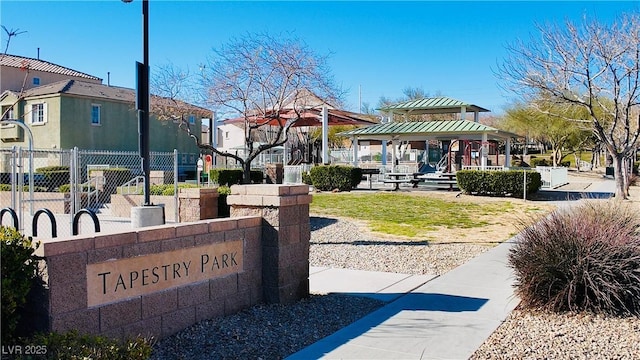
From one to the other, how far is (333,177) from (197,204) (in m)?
12.7

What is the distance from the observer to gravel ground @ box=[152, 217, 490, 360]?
4.76 meters

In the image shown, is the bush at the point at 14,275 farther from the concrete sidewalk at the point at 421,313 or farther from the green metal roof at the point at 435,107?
the green metal roof at the point at 435,107

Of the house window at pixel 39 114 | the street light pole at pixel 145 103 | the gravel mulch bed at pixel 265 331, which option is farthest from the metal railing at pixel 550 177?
the house window at pixel 39 114

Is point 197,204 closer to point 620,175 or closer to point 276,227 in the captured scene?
point 276,227

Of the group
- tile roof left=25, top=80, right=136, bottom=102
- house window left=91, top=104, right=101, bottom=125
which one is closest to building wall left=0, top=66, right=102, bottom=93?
tile roof left=25, top=80, right=136, bottom=102

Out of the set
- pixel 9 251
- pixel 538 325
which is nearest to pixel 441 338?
pixel 538 325

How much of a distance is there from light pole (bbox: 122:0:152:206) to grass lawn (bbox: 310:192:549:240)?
6.08m

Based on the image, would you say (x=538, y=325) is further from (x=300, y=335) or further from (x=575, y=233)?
(x=300, y=335)

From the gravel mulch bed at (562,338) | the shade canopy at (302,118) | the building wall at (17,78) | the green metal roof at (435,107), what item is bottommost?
the gravel mulch bed at (562,338)

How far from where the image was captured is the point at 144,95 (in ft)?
26.5

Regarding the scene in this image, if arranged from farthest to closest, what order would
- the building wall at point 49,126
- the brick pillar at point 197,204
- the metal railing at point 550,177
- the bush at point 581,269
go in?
the building wall at point 49,126 < the metal railing at point 550,177 < the brick pillar at point 197,204 < the bush at point 581,269

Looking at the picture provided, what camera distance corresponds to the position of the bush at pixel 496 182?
71.1 ft

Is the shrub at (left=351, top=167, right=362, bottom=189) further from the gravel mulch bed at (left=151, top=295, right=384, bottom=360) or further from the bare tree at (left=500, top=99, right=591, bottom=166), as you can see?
the bare tree at (left=500, top=99, right=591, bottom=166)

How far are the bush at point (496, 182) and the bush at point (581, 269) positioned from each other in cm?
1547
